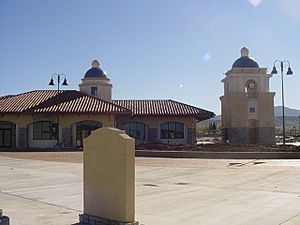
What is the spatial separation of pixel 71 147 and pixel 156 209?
32.1 metres

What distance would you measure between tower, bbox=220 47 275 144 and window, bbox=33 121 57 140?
19.1m

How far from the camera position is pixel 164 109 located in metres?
47.8

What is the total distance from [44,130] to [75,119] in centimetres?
315

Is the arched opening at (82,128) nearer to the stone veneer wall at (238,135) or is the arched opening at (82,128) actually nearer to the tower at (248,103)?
the stone veneer wall at (238,135)

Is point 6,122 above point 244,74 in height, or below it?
below

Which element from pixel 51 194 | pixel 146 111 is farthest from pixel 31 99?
pixel 51 194

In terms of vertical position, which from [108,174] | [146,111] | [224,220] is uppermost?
[146,111]

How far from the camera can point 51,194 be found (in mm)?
13078

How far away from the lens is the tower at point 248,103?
49719 millimetres

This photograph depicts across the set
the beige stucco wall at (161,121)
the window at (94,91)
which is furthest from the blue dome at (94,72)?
the beige stucco wall at (161,121)

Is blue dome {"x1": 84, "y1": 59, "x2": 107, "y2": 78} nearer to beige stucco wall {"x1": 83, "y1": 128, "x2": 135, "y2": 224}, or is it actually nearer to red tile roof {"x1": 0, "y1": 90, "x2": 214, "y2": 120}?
red tile roof {"x1": 0, "y1": 90, "x2": 214, "y2": 120}

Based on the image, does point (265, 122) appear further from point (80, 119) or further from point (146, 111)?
point (80, 119)

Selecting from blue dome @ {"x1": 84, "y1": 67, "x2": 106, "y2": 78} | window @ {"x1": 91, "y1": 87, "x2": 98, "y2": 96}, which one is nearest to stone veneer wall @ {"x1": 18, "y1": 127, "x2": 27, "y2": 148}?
window @ {"x1": 91, "y1": 87, "x2": 98, "y2": 96}

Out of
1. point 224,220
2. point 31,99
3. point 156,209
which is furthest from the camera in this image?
point 31,99
